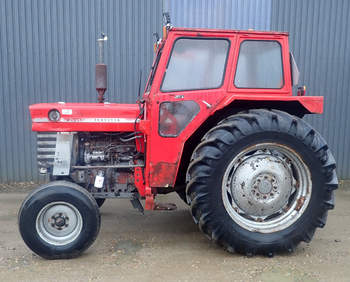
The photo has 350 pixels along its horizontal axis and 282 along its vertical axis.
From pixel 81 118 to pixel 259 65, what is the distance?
193 centimetres

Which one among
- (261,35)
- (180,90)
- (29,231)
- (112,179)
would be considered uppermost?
(261,35)

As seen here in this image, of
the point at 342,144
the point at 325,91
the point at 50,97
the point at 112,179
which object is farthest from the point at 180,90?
the point at 342,144

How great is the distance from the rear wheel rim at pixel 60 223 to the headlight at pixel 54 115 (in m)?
0.90

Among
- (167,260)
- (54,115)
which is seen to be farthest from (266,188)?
(54,115)

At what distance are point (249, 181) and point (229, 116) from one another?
0.68 metres

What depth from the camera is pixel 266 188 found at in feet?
10.3

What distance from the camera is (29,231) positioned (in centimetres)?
294

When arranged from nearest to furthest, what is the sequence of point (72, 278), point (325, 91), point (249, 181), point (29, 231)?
point (72, 278)
point (29, 231)
point (249, 181)
point (325, 91)

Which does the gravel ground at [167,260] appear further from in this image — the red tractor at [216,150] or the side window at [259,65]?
the side window at [259,65]

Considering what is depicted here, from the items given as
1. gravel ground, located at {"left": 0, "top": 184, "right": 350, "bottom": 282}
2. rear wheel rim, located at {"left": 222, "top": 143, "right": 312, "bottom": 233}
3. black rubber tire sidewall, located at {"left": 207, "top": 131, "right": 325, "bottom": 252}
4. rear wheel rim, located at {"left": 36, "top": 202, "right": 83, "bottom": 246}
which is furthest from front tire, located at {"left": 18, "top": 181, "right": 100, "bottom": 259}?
rear wheel rim, located at {"left": 222, "top": 143, "right": 312, "bottom": 233}

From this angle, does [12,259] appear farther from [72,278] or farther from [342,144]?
[342,144]

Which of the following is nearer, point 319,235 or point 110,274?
point 110,274

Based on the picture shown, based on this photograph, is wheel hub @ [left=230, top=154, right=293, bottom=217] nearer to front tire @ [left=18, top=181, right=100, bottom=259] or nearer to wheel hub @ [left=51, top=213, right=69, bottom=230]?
front tire @ [left=18, top=181, right=100, bottom=259]

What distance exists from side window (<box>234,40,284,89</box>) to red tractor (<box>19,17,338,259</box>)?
1 cm
